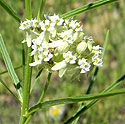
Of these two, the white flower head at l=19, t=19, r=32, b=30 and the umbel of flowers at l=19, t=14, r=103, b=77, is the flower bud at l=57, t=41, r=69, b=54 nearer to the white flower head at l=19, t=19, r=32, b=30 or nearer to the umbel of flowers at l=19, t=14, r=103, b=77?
the umbel of flowers at l=19, t=14, r=103, b=77

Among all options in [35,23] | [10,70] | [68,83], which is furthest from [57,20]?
[68,83]

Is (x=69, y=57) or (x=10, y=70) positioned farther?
(x=10, y=70)

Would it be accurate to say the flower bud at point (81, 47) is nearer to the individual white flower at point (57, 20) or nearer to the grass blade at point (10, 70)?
the individual white flower at point (57, 20)

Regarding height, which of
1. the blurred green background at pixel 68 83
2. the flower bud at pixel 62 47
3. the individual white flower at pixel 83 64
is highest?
the blurred green background at pixel 68 83

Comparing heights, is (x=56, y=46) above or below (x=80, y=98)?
above

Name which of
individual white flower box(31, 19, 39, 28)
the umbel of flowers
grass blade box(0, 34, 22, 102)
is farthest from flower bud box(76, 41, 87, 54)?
grass blade box(0, 34, 22, 102)

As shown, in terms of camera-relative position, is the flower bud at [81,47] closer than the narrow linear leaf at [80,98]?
No

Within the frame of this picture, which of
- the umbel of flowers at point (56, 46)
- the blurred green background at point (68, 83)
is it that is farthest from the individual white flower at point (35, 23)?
the blurred green background at point (68, 83)

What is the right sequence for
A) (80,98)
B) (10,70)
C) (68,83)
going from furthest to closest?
(68,83), (10,70), (80,98)

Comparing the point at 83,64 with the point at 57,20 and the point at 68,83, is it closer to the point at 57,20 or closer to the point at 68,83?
the point at 57,20
